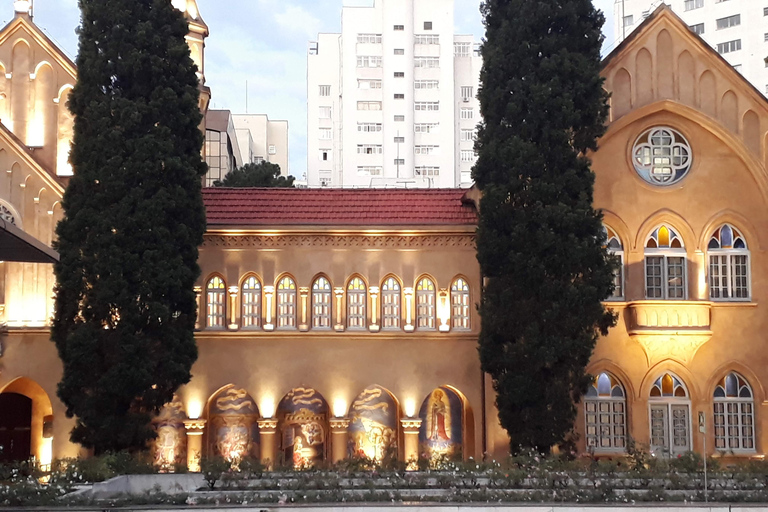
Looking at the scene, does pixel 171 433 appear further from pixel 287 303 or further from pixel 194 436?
pixel 287 303

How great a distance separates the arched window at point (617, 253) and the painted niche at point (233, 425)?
1162 centimetres

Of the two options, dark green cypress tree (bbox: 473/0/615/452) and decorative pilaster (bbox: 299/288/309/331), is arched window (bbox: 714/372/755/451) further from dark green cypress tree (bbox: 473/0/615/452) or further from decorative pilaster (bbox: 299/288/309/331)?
decorative pilaster (bbox: 299/288/309/331)

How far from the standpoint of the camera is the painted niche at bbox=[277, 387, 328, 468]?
31609 millimetres

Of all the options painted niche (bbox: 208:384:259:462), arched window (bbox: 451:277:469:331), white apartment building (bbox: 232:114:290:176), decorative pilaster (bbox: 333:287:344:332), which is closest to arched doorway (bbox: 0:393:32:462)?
painted niche (bbox: 208:384:259:462)

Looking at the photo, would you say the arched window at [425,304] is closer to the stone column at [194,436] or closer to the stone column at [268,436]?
the stone column at [268,436]

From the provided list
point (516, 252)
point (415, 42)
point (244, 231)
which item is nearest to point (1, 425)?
point (244, 231)

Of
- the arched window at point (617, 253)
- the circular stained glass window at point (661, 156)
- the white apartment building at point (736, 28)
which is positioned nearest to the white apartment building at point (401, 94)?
the white apartment building at point (736, 28)

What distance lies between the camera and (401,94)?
295 ft

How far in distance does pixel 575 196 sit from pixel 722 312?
6382mm

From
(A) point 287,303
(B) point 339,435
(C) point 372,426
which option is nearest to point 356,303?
(A) point 287,303

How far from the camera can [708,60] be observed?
31125 mm

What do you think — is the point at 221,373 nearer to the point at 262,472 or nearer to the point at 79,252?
the point at 79,252

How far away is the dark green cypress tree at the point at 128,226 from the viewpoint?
27.0 meters

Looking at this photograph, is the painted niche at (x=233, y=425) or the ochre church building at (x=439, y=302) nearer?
the ochre church building at (x=439, y=302)
